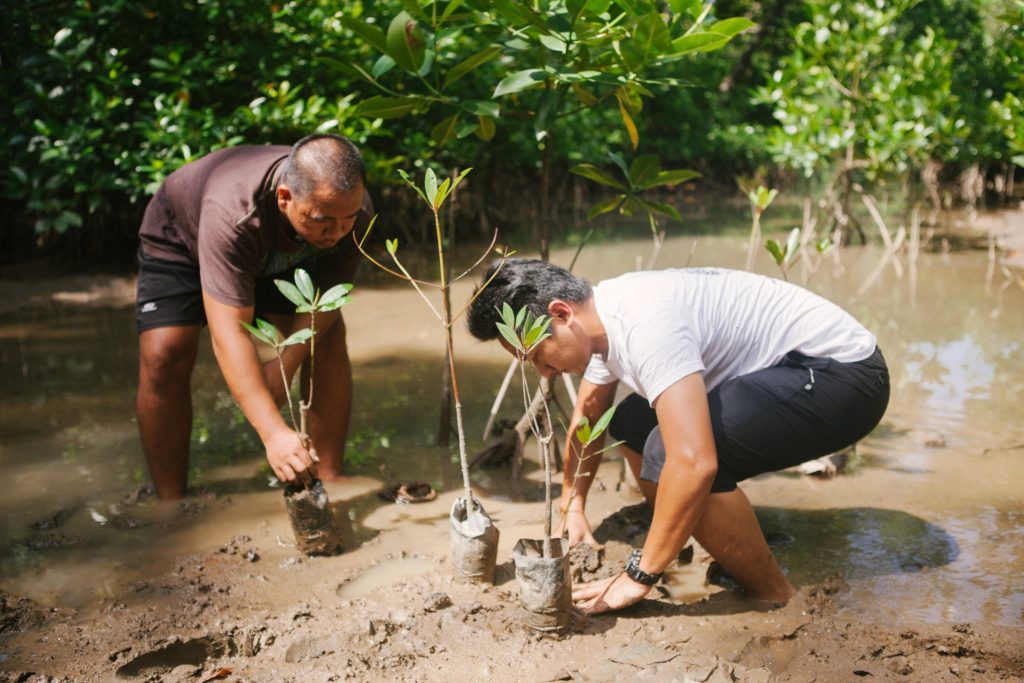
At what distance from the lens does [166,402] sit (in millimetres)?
3426

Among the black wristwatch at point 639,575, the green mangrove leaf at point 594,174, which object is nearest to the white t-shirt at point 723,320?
the black wristwatch at point 639,575

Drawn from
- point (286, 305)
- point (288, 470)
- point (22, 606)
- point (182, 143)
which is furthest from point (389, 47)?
point (182, 143)

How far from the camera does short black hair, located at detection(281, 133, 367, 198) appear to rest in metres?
2.91

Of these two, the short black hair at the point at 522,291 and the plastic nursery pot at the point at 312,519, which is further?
the plastic nursery pot at the point at 312,519

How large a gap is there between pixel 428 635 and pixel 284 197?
1.54m

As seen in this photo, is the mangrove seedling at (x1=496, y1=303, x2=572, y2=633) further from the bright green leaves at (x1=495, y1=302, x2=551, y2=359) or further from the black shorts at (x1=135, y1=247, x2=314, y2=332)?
the black shorts at (x1=135, y1=247, x2=314, y2=332)

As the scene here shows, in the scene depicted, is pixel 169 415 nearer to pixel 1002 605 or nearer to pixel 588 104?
pixel 588 104

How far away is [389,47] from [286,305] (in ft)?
3.78

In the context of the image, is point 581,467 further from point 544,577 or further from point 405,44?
point 405,44

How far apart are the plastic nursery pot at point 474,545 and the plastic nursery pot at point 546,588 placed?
0.86 ft

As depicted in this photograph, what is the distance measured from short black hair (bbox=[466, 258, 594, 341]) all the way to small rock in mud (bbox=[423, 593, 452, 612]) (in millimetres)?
794

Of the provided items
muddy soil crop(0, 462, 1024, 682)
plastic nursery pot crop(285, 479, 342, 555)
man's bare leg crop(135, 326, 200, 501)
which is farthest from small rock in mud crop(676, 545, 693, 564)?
man's bare leg crop(135, 326, 200, 501)

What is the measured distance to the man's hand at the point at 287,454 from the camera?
2811mm

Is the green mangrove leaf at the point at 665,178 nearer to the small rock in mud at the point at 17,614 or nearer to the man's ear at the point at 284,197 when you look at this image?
the man's ear at the point at 284,197
